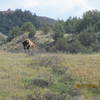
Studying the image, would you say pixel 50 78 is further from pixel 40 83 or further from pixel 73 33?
pixel 73 33

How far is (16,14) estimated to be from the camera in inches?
4596

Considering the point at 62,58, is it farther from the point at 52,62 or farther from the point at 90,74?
the point at 90,74

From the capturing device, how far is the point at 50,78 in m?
12.8

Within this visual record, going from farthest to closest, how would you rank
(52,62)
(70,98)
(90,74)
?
(52,62), (90,74), (70,98)

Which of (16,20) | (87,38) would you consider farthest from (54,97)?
(16,20)

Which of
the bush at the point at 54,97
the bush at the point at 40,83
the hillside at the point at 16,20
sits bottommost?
the bush at the point at 54,97

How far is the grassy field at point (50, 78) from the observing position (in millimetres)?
10439

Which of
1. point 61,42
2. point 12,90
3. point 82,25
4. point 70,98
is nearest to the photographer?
point 70,98

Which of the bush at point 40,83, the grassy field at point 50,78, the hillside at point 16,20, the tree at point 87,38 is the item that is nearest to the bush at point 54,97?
the grassy field at point 50,78

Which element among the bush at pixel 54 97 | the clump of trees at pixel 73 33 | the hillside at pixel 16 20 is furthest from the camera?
the hillside at pixel 16 20

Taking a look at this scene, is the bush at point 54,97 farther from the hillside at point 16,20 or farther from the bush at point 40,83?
the hillside at point 16,20

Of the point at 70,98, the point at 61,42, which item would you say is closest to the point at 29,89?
the point at 70,98

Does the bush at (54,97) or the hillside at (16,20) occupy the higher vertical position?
the hillside at (16,20)

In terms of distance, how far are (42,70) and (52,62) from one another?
6.09 ft
